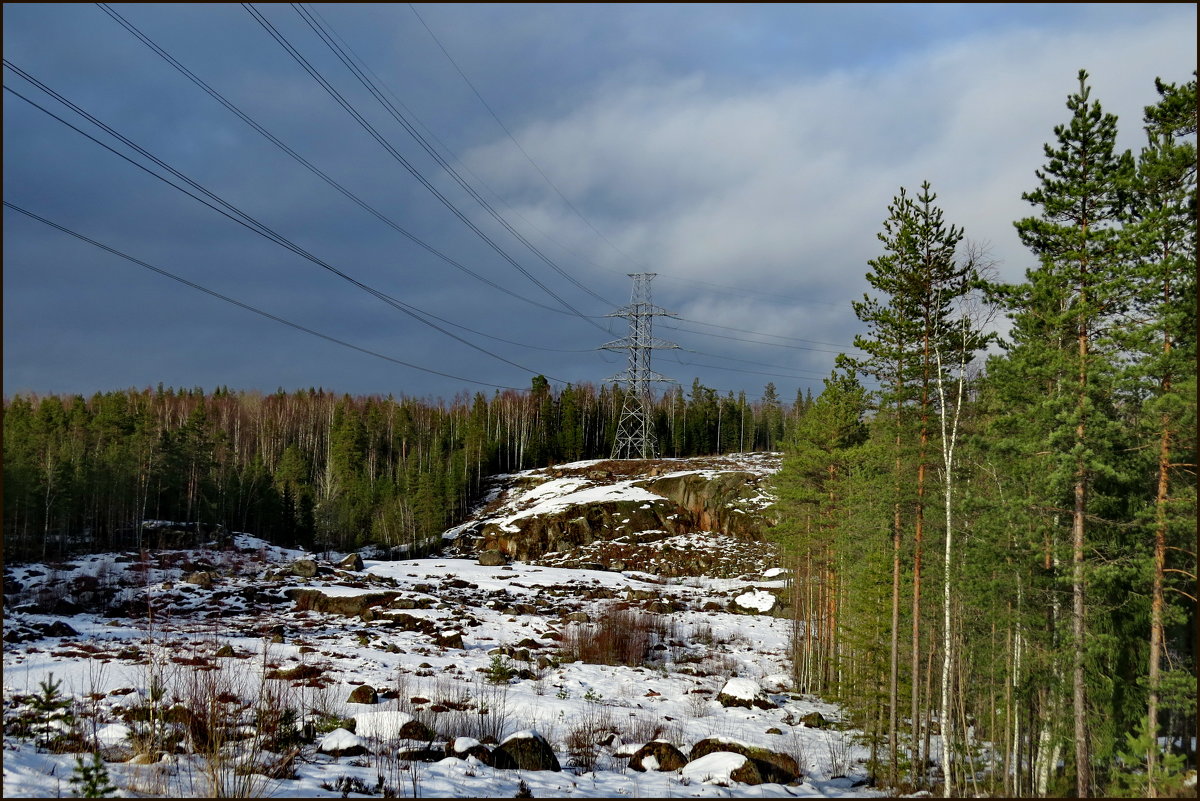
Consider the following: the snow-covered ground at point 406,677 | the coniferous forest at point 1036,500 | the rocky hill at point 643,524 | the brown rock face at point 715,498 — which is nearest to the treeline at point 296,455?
the rocky hill at point 643,524

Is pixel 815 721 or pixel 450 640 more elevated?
pixel 450 640

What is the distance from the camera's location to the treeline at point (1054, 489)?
49.0 feet

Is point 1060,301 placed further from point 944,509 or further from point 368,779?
point 368,779

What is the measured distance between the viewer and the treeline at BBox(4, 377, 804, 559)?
58.2 meters

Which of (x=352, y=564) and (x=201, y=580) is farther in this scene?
(x=352, y=564)

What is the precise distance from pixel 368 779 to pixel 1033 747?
19.4 m

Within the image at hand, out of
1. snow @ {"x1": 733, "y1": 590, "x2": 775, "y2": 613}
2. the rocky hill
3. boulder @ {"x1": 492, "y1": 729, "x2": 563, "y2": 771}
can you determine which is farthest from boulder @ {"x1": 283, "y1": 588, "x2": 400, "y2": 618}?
the rocky hill

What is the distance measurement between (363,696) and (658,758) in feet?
26.8

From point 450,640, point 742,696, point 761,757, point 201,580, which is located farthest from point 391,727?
point 201,580

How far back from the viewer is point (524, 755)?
14172 mm

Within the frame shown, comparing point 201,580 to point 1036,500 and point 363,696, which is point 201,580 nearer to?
point 363,696

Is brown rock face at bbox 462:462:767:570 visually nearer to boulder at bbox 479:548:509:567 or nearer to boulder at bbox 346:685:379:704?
boulder at bbox 479:548:509:567

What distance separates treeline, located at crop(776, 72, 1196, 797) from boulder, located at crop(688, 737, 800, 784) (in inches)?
136

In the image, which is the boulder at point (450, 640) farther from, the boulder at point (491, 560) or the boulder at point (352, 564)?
the boulder at point (491, 560)
